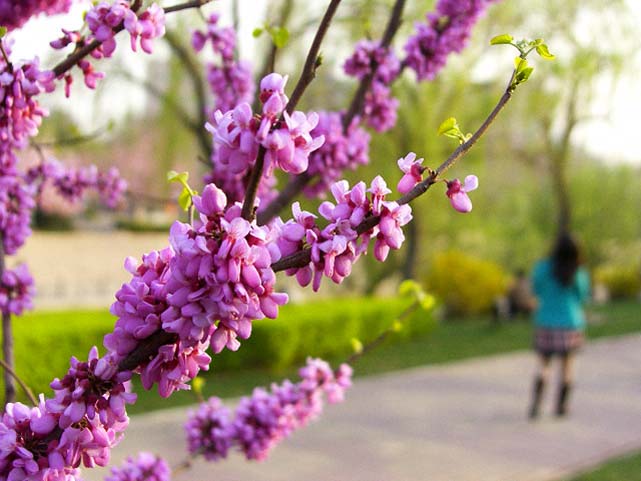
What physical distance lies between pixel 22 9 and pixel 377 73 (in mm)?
1173

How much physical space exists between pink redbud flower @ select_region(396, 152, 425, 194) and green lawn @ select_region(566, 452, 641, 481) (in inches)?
209

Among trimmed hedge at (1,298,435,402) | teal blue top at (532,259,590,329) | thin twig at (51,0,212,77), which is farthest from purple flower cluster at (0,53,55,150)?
teal blue top at (532,259,590,329)

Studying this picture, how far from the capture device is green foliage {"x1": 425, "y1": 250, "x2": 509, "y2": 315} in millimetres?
18500

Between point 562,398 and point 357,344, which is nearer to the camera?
point 357,344

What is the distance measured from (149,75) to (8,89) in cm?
1338

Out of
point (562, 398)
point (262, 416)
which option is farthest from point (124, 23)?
point (562, 398)

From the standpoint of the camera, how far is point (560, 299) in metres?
7.57

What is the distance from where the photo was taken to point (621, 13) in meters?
19.8

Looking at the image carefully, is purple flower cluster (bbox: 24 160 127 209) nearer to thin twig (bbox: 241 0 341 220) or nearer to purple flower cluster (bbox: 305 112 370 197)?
purple flower cluster (bbox: 305 112 370 197)

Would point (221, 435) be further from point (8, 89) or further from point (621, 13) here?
point (621, 13)

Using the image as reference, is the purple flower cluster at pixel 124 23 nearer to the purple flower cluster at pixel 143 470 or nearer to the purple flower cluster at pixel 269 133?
the purple flower cluster at pixel 269 133

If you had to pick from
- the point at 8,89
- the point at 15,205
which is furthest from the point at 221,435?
the point at 8,89

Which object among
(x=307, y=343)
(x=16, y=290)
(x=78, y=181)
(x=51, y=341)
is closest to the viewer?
(x=16, y=290)

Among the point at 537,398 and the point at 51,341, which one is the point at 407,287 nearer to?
the point at 537,398
